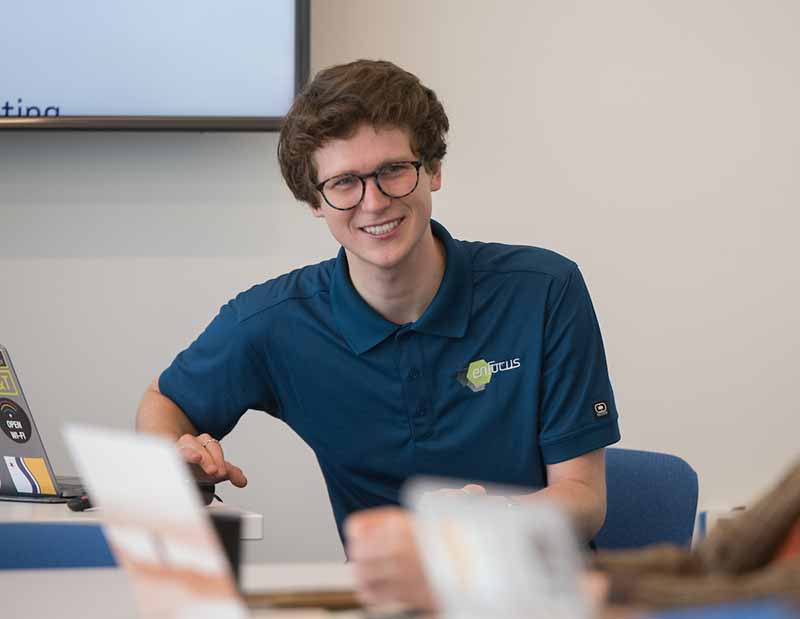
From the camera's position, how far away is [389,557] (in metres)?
0.75

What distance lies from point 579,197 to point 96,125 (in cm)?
118

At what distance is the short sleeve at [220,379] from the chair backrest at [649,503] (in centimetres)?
65

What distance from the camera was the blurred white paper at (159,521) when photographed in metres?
0.74

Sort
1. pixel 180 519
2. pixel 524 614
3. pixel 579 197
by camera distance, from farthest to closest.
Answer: pixel 579 197
pixel 180 519
pixel 524 614

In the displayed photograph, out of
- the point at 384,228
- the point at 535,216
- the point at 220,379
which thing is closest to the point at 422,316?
the point at 384,228

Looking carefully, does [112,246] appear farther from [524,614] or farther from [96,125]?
[524,614]

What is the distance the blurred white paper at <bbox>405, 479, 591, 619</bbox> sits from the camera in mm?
613

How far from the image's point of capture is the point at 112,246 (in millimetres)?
2885

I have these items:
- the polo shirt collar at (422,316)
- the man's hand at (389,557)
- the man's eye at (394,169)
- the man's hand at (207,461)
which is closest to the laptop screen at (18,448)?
the man's hand at (207,461)

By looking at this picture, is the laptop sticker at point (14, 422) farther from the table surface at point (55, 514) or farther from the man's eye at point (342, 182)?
the man's eye at point (342, 182)

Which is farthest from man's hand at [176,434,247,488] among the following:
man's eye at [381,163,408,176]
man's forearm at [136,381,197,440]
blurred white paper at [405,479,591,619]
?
blurred white paper at [405,479,591,619]

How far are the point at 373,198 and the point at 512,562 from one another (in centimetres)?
129

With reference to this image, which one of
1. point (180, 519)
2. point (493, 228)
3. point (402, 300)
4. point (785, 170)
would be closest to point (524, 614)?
point (180, 519)

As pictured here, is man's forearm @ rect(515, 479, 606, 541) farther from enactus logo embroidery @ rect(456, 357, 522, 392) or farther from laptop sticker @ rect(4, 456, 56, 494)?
laptop sticker @ rect(4, 456, 56, 494)
